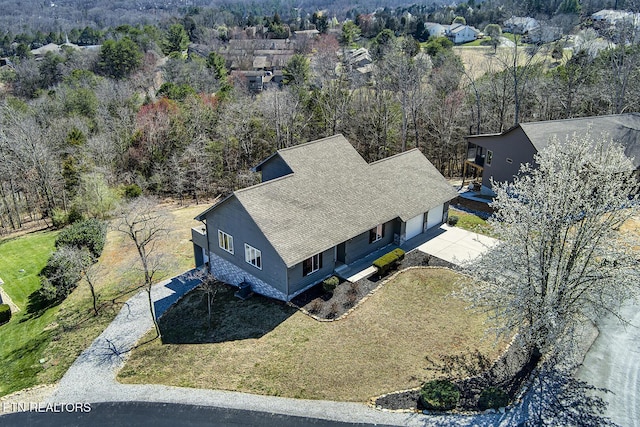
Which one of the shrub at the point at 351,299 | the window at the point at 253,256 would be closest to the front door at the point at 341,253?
the shrub at the point at 351,299

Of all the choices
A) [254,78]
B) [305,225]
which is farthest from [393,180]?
[254,78]

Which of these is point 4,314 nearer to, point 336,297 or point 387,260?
point 336,297

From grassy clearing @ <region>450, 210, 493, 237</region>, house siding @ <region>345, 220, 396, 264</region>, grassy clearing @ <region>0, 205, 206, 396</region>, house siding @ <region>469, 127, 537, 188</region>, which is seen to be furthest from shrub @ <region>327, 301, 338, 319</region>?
house siding @ <region>469, 127, 537, 188</region>

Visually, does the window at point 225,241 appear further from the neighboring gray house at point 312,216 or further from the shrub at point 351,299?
the shrub at point 351,299

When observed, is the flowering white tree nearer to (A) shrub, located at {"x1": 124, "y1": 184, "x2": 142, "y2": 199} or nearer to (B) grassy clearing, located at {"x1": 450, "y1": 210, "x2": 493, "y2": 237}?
(B) grassy clearing, located at {"x1": 450, "y1": 210, "x2": 493, "y2": 237}

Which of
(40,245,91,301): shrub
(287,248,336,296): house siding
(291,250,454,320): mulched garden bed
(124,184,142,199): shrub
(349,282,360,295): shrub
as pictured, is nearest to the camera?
(291,250,454,320): mulched garden bed

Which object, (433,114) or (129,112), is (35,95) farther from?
(433,114)

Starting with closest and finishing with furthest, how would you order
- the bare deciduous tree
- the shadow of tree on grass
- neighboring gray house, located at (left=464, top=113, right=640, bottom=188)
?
the shadow of tree on grass, the bare deciduous tree, neighboring gray house, located at (left=464, top=113, right=640, bottom=188)
